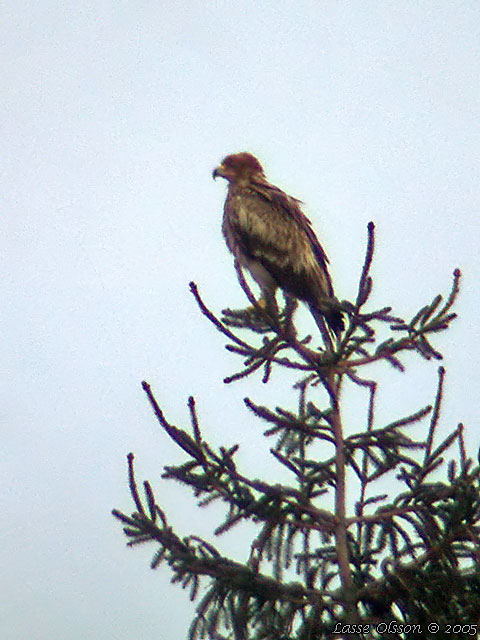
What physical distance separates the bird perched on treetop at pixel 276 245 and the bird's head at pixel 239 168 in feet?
1.21

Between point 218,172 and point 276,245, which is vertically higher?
point 218,172

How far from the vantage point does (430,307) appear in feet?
15.1

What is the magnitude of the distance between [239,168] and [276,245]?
4.18 feet

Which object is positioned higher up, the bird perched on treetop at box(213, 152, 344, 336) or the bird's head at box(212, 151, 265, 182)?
the bird's head at box(212, 151, 265, 182)

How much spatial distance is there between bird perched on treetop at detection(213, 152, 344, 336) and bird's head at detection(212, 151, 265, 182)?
1.21 feet

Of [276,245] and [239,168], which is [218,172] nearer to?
[239,168]

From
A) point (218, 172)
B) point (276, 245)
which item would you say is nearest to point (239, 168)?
point (218, 172)

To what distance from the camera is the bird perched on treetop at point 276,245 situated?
23.0ft

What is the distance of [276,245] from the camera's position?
7160mm

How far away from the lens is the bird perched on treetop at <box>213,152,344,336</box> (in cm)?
702

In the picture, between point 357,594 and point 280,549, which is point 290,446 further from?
point 357,594

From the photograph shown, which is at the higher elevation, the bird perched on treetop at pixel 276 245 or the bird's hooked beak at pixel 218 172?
the bird's hooked beak at pixel 218 172

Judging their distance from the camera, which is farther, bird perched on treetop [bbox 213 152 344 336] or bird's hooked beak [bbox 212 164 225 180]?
bird's hooked beak [bbox 212 164 225 180]

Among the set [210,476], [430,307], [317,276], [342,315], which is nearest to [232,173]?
[317,276]
